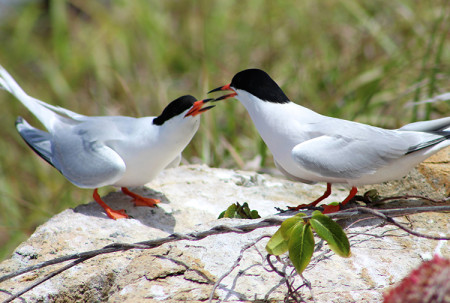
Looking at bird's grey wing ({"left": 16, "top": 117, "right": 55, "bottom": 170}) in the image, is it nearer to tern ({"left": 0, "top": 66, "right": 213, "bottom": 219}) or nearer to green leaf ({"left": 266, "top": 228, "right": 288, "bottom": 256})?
tern ({"left": 0, "top": 66, "right": 213, "bottom": 219})

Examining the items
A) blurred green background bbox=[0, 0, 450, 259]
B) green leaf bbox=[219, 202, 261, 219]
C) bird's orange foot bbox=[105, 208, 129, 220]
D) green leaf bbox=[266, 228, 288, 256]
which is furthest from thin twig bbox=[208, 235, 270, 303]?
blurred green background bbox=[0, 0, 450, 259]

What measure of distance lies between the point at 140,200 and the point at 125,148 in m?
0.32

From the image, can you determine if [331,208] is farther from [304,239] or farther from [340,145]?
[304,239]

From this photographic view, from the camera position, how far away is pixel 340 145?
2283mm

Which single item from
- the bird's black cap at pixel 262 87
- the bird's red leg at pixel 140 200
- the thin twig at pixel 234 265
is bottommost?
the bird's red leg at pixel 140 200

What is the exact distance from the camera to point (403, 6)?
5.23 meters

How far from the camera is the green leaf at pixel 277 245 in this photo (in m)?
1.69

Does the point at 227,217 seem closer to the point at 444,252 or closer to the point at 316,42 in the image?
the point at 444,252

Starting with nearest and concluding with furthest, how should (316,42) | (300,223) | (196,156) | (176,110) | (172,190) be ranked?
(300,223), (176,110), (172,190), (196,156), (316,42)

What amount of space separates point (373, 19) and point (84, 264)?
417 centimetres

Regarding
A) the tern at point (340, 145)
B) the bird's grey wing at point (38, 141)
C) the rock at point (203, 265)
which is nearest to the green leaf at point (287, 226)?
the rock at point (203, 265)

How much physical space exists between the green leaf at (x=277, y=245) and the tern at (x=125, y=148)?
1.18 m

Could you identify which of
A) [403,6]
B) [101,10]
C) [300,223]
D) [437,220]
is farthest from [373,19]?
[300,223]

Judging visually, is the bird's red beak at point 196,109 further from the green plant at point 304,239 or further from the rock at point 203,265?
the green plant at point 304,239
